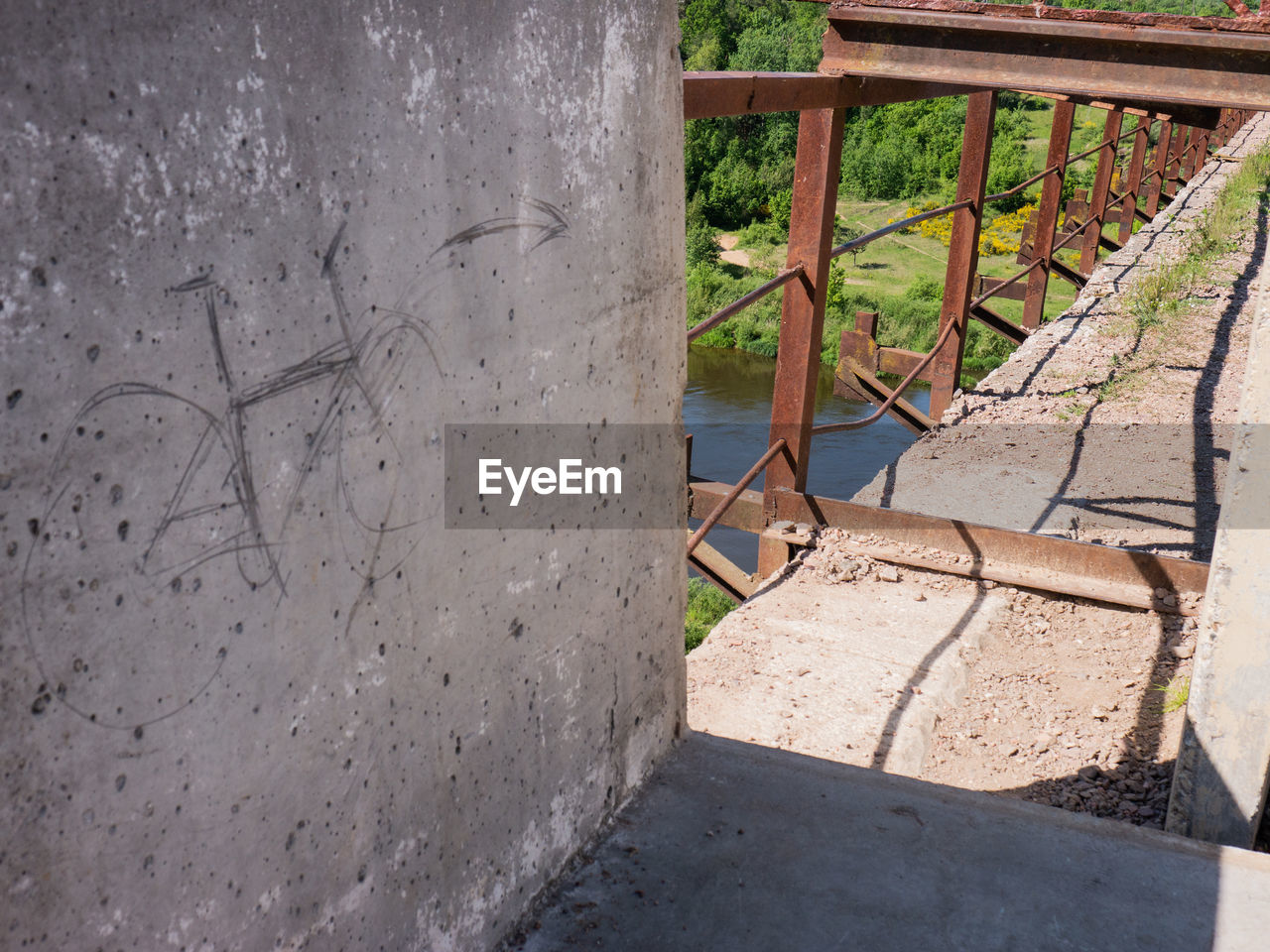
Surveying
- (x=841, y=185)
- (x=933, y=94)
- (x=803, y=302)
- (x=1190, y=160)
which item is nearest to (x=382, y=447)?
(x=803, y=302)

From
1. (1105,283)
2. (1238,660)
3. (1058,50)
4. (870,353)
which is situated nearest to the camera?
(1238,660)

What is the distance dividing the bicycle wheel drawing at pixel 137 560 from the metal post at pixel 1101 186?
37.8ft

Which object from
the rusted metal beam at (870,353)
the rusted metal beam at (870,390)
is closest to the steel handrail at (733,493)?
the rusted metal beam at (870,390)

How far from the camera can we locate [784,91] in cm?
355

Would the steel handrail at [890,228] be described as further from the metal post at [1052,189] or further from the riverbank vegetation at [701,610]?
the riverbank vegetation at [701,610]

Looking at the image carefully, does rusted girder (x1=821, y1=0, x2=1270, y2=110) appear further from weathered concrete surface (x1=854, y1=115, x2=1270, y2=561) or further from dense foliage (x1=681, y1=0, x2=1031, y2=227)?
dense foliage (x1=681, y1=0, x2=1031, y2=227)

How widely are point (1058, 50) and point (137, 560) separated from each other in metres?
3.88

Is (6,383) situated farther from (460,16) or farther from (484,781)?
(484,781)

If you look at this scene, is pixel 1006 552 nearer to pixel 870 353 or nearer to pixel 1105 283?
pixel 870 353

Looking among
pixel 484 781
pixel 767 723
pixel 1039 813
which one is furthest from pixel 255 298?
pixel 767 723

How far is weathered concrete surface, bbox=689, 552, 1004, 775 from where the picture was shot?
3.52 m

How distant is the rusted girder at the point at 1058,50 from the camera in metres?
3.71

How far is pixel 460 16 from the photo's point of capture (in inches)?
58.3

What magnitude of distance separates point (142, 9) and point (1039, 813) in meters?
2.14
